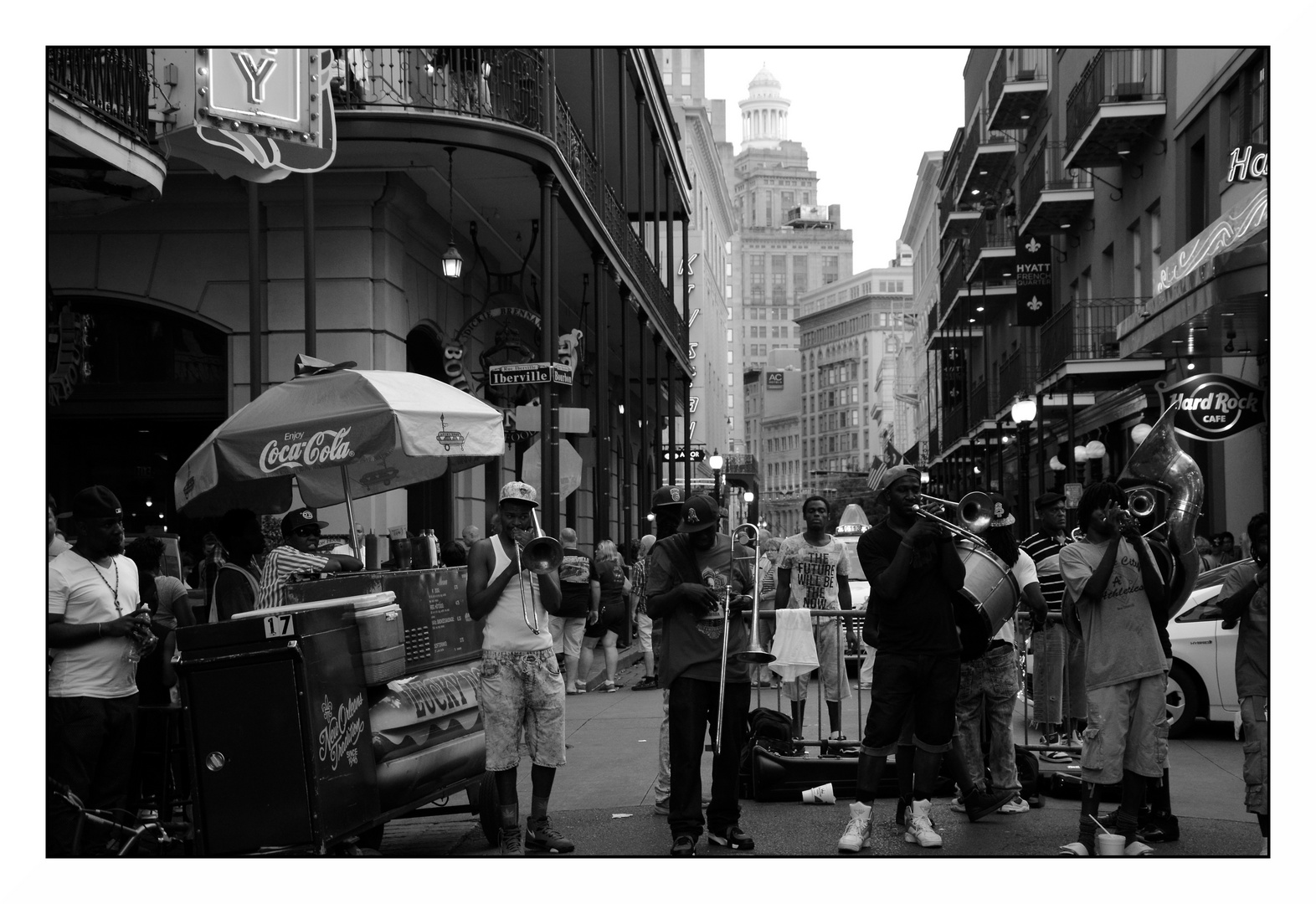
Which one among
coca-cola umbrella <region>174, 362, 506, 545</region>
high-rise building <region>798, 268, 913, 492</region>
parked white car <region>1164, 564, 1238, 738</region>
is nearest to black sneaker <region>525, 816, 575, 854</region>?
coca-cola umbrella <region>174, 362, 506, 545</region>

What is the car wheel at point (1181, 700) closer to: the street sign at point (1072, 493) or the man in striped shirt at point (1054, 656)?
the man in striped shirt at point (1054, 656)

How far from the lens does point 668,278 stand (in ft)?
107

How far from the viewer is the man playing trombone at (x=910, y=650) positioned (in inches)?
280

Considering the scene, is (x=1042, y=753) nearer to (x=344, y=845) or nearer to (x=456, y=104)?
(x=344, y=845)

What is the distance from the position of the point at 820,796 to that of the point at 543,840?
1.99m

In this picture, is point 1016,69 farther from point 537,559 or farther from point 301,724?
point 301,724

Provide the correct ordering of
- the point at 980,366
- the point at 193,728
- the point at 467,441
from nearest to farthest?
the point at 193,728, the point at 467,441, the point at 980,366

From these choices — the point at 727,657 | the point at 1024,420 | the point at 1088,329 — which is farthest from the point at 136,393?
the point at 1088,329

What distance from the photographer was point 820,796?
852 cm

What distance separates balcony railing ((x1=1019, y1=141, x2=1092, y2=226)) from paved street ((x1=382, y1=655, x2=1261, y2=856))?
19.2 m

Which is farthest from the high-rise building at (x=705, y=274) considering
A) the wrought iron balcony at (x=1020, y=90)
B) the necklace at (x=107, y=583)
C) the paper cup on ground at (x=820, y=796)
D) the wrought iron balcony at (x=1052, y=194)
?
the necklace at (x=107, y=583)

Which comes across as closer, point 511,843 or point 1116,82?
point 511,843

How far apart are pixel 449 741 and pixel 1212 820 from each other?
13.7ft

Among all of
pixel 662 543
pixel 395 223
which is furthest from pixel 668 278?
pixel 662 543
